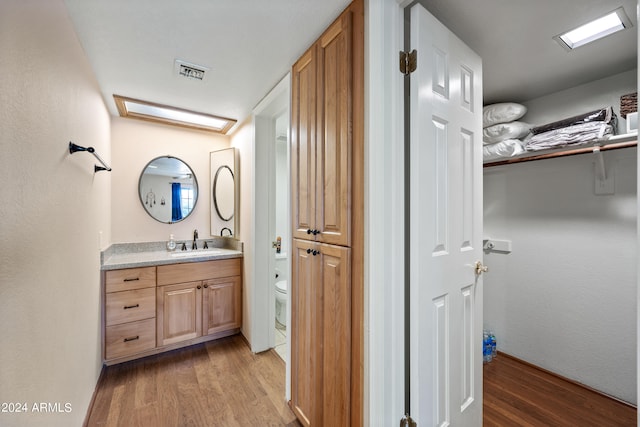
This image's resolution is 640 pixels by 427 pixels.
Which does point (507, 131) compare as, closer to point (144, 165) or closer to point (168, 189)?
point (168, 189)

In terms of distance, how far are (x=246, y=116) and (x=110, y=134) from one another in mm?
1346

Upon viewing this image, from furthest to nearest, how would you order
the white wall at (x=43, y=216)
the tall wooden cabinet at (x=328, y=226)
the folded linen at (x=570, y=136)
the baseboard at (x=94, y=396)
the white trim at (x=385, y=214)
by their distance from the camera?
1. the folded linen at (x=570, y=136)
2. the baseboard at (x=94, y=396)
3. the tall wooden cabinet at (x=328, y=226)
4. the white trim at (x=385, y=214)
5. the white wall at (x=43, y=216)

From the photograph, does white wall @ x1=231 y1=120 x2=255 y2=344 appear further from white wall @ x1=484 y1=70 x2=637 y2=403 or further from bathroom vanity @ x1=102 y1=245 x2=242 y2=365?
white wall @ x1=484 y1=70 x2=637 y2=403

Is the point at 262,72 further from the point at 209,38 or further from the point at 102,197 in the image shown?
the point at 102,197

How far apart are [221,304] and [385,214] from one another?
222 centimetres

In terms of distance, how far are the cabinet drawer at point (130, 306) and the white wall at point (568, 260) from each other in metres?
3.07

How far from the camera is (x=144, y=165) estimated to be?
2.77m

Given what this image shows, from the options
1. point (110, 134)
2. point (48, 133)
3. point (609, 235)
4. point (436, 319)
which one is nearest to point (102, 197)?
point (110, 134)

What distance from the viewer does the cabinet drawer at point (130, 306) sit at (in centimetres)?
216

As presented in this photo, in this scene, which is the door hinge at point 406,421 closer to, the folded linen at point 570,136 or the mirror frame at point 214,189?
the folded linen at point 570,136

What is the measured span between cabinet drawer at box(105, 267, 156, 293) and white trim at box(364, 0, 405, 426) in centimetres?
210

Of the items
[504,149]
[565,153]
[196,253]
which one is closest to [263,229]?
[196,253]

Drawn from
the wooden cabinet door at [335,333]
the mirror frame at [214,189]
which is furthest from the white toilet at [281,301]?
the wooden cabinet door at [335,333]

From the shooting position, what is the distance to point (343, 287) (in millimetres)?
1224
